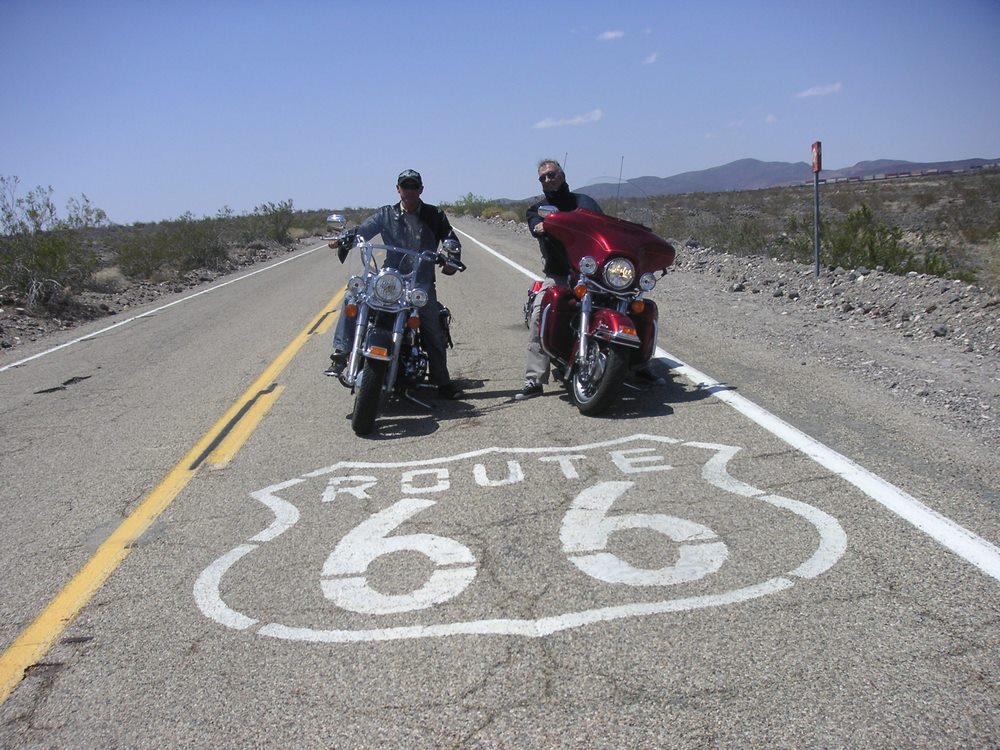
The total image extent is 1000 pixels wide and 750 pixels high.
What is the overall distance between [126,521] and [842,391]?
17.3 feet

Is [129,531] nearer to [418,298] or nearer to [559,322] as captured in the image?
[418,298]

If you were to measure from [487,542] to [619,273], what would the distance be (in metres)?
2.98

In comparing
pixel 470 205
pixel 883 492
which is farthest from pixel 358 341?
pixel 470 205

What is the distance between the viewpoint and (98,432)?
7016mm

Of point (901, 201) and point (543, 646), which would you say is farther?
point (901, 201)

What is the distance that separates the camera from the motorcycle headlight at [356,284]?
256 inches

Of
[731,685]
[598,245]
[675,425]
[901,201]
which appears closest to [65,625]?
[731,685]

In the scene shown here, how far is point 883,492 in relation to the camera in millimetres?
4469

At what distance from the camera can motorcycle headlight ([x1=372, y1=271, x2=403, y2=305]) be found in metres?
6.39

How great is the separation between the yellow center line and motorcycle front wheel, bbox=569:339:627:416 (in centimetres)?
258

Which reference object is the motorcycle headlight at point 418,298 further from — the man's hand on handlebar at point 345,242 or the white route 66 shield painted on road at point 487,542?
the white route 66 shield painted on road at point 487,542

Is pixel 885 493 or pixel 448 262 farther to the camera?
pixel 448 262

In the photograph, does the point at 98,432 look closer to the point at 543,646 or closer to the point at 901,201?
the point at 543,646

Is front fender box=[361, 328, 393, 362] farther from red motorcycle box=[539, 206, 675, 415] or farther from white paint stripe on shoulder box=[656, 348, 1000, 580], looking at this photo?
white paint stripe on shoulder box=[656, 348, 1000, 580]
